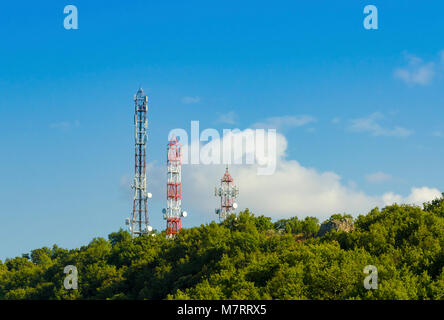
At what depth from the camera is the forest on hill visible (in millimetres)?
51094

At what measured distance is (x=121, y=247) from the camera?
106 meters

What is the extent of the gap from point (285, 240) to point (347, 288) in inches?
1038

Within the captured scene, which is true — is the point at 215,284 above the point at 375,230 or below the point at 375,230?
below

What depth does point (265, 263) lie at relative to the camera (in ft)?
199

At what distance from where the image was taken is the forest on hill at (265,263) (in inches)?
2012
